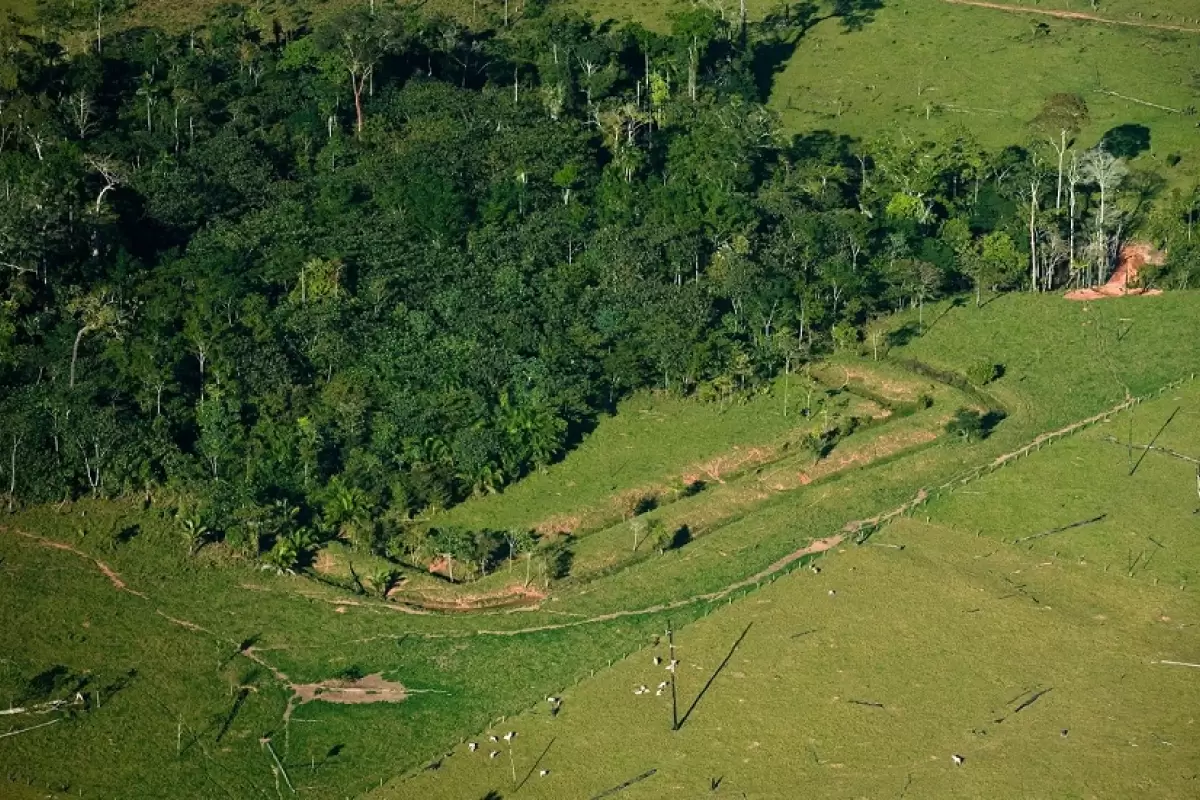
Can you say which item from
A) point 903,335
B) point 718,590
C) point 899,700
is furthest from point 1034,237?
point 899,700

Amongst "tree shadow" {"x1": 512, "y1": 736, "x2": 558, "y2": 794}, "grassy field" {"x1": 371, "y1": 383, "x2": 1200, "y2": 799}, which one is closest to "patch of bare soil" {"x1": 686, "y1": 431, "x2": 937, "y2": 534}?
"grassy field" {"x1": 371, "y1": 383, "x2": 1200, "y2": 799}

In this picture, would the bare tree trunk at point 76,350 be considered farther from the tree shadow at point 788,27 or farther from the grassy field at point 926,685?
the tree shadow at point 788,27

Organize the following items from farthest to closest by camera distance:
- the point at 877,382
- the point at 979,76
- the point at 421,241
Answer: the point at 979,76, the point at 421,241, the point at 877,382

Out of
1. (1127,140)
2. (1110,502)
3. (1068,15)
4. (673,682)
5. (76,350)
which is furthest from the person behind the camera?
(1068,15)

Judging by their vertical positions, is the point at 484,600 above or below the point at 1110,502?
below

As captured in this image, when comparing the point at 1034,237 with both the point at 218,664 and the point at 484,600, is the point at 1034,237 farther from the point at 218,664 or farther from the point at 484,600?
the point at 218,664
